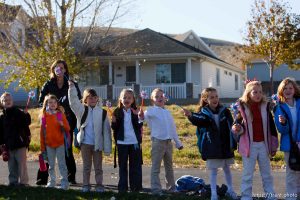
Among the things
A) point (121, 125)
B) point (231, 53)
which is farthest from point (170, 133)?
point (231, 53)

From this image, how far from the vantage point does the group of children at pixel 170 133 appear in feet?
23.1

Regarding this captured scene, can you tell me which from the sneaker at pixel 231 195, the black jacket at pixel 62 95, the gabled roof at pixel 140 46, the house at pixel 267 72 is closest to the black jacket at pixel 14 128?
the black jacket at pixel 62 95

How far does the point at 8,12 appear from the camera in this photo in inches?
974

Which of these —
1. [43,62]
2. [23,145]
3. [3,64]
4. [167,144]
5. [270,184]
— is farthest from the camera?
[3,64]

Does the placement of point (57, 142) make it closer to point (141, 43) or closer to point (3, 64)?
point (3, 64)

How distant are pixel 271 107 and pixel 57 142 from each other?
335cm

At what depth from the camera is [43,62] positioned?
2208cm

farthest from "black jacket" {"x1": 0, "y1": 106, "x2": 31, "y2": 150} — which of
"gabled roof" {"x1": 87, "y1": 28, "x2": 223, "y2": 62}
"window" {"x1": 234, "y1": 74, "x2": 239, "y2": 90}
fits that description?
"window" {"x1": 234, "y1": 74, "x2": 239, "y2": 90}

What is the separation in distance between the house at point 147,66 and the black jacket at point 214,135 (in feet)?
65.0

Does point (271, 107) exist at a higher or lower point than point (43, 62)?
lower

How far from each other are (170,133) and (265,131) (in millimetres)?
1540

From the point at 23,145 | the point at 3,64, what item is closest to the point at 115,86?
the point at 3,64

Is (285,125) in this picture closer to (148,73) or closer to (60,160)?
(60,160)

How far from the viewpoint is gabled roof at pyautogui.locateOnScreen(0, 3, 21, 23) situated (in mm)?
24425
